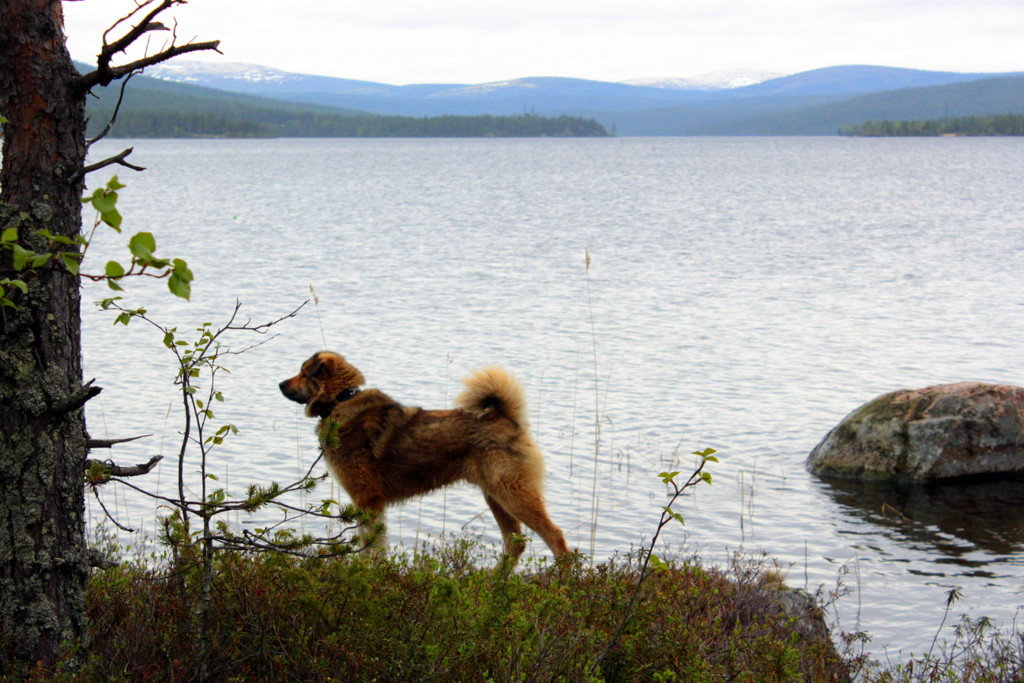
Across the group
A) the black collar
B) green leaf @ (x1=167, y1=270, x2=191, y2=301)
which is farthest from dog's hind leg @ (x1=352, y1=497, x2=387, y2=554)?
green leaf @ (x1=167, y1=270, x2=191, y2=301)

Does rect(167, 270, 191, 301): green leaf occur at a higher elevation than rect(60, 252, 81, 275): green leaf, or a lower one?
lower

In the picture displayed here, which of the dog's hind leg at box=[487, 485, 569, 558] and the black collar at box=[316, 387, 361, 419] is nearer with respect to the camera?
the dog's hind leg at box=[487, 485, 569, 558]

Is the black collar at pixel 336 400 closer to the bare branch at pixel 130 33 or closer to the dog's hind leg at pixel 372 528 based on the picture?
the dog's hind leg at pixel 372 528

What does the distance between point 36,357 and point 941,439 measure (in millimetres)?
9836

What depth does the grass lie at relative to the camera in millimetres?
4168

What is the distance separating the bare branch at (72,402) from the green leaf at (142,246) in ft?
4.52

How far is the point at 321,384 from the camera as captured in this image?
711 centimetres

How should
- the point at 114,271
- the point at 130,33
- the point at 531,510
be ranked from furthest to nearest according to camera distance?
1. the point at 531,510
2. the point at 130,33
3. the point at 114,271

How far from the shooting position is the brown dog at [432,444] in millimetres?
6699

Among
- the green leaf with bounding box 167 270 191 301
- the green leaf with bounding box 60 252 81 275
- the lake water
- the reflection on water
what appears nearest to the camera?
the green leaf with bounding box 167 270 191 301

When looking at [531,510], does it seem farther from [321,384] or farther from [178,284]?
[178,284]

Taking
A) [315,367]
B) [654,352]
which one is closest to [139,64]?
[315,367]

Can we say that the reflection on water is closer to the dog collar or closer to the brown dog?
the brown dog

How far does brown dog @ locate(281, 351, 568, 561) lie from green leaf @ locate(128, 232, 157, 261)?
4099 millimetres
